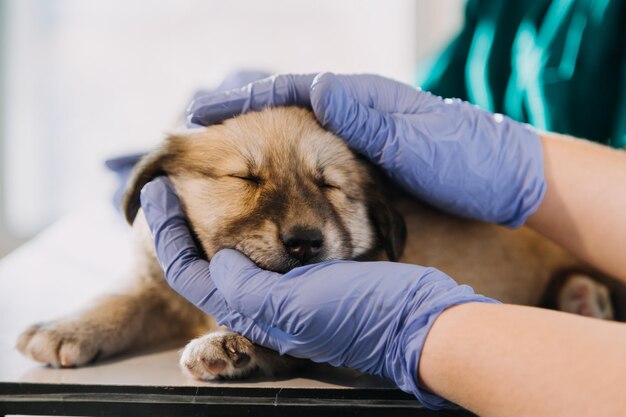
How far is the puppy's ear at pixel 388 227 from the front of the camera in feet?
6.20

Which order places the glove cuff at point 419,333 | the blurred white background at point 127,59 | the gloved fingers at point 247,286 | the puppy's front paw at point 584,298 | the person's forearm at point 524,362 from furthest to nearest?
the blurred white background at point 127,59 → the puppy's front paw at point 584,298 → the gloved fingers at point 247,286 → the glove cuff at point 419,333 → the person's forearm at point 524,362

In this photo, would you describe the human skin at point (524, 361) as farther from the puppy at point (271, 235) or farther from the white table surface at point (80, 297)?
the puppy at point (271, 235)

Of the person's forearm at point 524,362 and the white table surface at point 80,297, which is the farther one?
the white table surface at point 80,297

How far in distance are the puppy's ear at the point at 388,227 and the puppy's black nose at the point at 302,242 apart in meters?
0.35

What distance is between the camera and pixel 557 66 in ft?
9.05

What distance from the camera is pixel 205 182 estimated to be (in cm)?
181

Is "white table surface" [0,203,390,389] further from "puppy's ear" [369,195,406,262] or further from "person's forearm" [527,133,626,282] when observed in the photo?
"person's forearm" [527,133,626,282]

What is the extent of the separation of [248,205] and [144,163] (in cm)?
36

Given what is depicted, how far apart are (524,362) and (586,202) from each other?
787mm

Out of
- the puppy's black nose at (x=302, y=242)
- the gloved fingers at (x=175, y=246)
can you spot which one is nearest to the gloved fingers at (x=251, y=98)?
the gloved fingers at (x=175, y=246)

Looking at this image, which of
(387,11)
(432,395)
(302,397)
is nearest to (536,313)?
(432,395)

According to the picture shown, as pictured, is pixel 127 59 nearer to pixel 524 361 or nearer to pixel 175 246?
pixel 175 246

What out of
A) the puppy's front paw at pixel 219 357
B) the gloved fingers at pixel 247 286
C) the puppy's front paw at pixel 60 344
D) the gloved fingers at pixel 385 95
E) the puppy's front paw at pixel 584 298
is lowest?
the puppy's front paw at pixel 584 298

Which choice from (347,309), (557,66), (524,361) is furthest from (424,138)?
(557,66)
